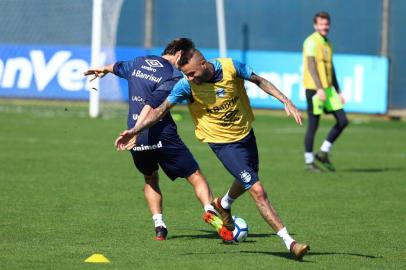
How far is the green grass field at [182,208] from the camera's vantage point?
30.1 ft

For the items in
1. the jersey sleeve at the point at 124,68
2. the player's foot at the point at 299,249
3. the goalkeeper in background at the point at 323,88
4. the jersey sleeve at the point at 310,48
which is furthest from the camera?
the goalkeeper in background at the point at 323,88

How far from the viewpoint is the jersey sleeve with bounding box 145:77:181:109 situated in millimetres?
10062

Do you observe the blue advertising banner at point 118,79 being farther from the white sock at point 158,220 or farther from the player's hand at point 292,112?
the player's hand at point 292,112

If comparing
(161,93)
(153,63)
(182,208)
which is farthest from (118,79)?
(161,93)

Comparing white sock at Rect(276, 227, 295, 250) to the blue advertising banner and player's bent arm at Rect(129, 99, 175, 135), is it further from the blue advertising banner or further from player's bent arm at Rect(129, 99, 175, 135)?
the blue advertising banner

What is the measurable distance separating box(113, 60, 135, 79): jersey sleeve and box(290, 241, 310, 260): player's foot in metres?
2.77

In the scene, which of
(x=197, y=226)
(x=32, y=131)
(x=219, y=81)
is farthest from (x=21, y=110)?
(x=219, y=81)

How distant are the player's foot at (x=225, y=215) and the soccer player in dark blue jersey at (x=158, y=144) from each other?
5 cm

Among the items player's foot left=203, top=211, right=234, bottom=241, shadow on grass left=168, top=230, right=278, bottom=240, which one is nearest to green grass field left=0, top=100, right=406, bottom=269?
shadow on grass left=168, top=230, right=278, bottom=240

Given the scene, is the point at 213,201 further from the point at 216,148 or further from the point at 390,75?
the point at 390,75

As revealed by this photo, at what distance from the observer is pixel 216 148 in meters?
9.73

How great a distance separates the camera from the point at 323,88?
55.1 ft

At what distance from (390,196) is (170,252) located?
17.9 feet

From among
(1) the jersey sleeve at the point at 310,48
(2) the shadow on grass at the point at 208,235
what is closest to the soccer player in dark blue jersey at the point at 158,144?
(2) the shadow on grass at the point at 208,235
